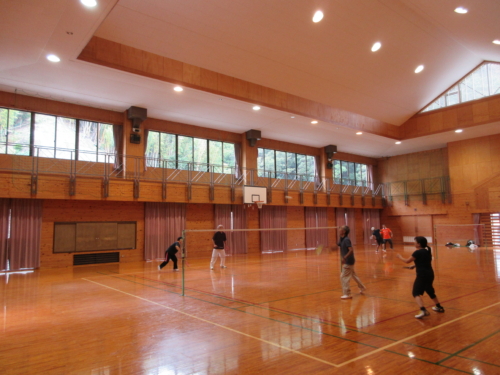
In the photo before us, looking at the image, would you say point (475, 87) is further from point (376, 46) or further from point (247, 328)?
point (247, 328)

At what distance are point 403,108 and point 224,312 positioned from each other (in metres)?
22.5

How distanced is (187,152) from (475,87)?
20.4 metres

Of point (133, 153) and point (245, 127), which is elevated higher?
point (245, 127)

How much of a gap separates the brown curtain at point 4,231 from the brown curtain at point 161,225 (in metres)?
6.77

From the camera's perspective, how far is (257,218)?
25.9 meters

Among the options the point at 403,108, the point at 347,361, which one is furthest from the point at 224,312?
the point at 403,108

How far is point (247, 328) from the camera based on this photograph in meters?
6.69

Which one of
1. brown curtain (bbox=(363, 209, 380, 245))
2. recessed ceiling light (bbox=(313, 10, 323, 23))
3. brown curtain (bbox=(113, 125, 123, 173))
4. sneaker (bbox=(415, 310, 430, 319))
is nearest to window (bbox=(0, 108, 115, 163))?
brown curtain (bbox=(113, 125, 123, 173))

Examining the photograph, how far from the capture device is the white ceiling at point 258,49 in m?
12.4

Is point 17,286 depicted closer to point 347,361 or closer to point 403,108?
point 347,361

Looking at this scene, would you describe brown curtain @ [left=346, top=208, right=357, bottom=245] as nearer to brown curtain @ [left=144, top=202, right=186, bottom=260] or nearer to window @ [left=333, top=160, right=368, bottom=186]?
window @ [left=333, top=160, right=368, bottom=186]

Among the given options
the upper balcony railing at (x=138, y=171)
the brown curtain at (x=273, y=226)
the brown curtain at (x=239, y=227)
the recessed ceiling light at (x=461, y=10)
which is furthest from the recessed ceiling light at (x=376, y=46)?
the brown curtain at (x=239, y=227)

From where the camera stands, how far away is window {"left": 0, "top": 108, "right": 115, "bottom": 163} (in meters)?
17.6

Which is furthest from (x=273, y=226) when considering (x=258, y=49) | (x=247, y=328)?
(x=247, y=328)
